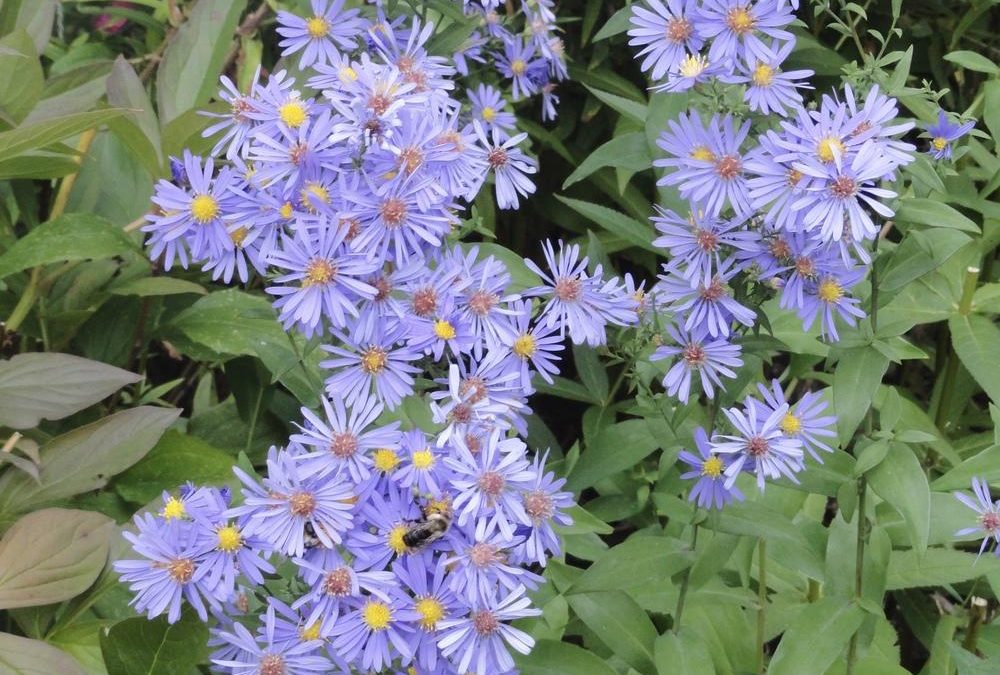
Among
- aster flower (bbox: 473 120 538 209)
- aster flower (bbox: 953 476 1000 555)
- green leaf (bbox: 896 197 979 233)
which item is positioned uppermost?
green leaf (bbox: 896 197 979 233)

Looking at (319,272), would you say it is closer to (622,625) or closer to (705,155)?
(705,155)

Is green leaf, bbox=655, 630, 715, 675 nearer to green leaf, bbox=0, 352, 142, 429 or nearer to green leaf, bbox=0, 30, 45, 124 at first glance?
green leaf, bbox=0, 352, 142, 429

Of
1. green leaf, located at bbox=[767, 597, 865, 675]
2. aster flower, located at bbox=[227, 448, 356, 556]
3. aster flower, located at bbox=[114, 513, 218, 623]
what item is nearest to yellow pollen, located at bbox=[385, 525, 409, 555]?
aster flower, located at bbox=[227, 448, 356, 556]

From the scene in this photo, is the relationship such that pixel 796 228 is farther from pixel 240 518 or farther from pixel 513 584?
pixel 240 518

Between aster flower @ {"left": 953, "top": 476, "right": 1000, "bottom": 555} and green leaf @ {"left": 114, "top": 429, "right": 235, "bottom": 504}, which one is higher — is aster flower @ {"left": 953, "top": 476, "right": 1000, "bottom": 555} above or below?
above

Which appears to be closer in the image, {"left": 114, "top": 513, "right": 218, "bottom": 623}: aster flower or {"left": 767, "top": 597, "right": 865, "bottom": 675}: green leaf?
{"left": 114, "top": 513, "right": 218, "bottom": 623}: aster flower

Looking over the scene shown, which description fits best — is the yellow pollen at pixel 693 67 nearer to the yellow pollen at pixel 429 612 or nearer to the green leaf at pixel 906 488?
the green leaf at pixel 906 488
